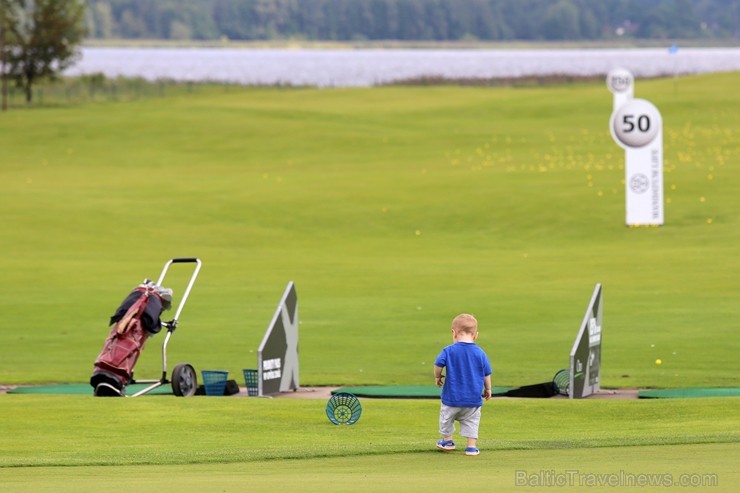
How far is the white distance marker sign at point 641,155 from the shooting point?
36.4 metres

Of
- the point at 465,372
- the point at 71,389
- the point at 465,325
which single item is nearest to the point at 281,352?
the point at 71,389

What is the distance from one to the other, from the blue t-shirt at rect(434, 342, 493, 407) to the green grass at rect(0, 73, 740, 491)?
42 centimetres

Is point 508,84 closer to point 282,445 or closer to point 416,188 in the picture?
point 416,188

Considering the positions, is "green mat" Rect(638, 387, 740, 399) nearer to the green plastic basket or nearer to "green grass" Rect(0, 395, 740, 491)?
"green grass" Rect(0, 395, 740, 491)

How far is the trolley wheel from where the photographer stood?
15891mm

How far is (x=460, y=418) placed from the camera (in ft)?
35.7

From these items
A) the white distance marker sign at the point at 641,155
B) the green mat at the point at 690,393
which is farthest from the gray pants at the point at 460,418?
the white distance marker sign at the point at 641,155

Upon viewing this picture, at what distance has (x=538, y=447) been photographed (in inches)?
434

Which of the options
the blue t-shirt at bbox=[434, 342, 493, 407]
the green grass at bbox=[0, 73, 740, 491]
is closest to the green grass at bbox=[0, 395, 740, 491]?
the green grass at bbox=[0, 73, 740, 491]

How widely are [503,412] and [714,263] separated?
16.9 m

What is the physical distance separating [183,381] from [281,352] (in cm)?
110

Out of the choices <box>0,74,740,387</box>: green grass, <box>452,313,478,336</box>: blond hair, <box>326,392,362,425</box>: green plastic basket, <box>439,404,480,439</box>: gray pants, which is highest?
<box>452,313,478,336</box>: blond hair

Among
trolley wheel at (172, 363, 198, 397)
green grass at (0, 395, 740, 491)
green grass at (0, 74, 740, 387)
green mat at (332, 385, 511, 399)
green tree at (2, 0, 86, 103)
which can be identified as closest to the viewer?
green grass at (0, 395, 740, 491)

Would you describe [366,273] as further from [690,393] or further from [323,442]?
[323,442]
